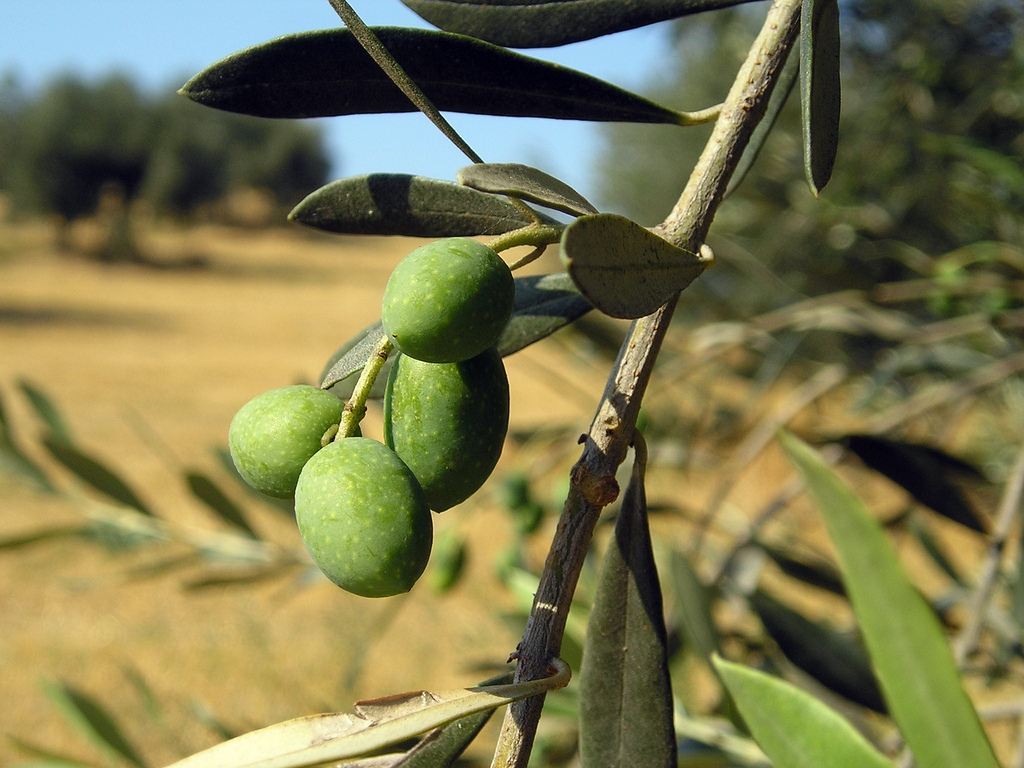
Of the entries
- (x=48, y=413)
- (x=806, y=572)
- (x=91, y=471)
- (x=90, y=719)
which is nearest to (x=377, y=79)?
(x=806, y=572)

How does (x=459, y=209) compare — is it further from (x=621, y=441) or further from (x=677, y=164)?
(x=677, y=164)

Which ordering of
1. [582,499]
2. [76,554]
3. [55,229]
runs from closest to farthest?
[582,499]
[76,554]
[55,229]

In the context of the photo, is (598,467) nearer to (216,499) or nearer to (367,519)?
(367,519)

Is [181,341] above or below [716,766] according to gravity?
below

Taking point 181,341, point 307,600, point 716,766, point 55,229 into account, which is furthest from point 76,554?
point 55,229

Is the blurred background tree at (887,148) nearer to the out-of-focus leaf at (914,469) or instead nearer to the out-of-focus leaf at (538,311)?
the out-of-focus leaf at (914,469)

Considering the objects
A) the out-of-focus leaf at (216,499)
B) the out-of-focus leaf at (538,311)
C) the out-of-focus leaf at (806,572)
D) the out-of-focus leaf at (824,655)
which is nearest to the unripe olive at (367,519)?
the out-of-focus leaf at (538,311)
